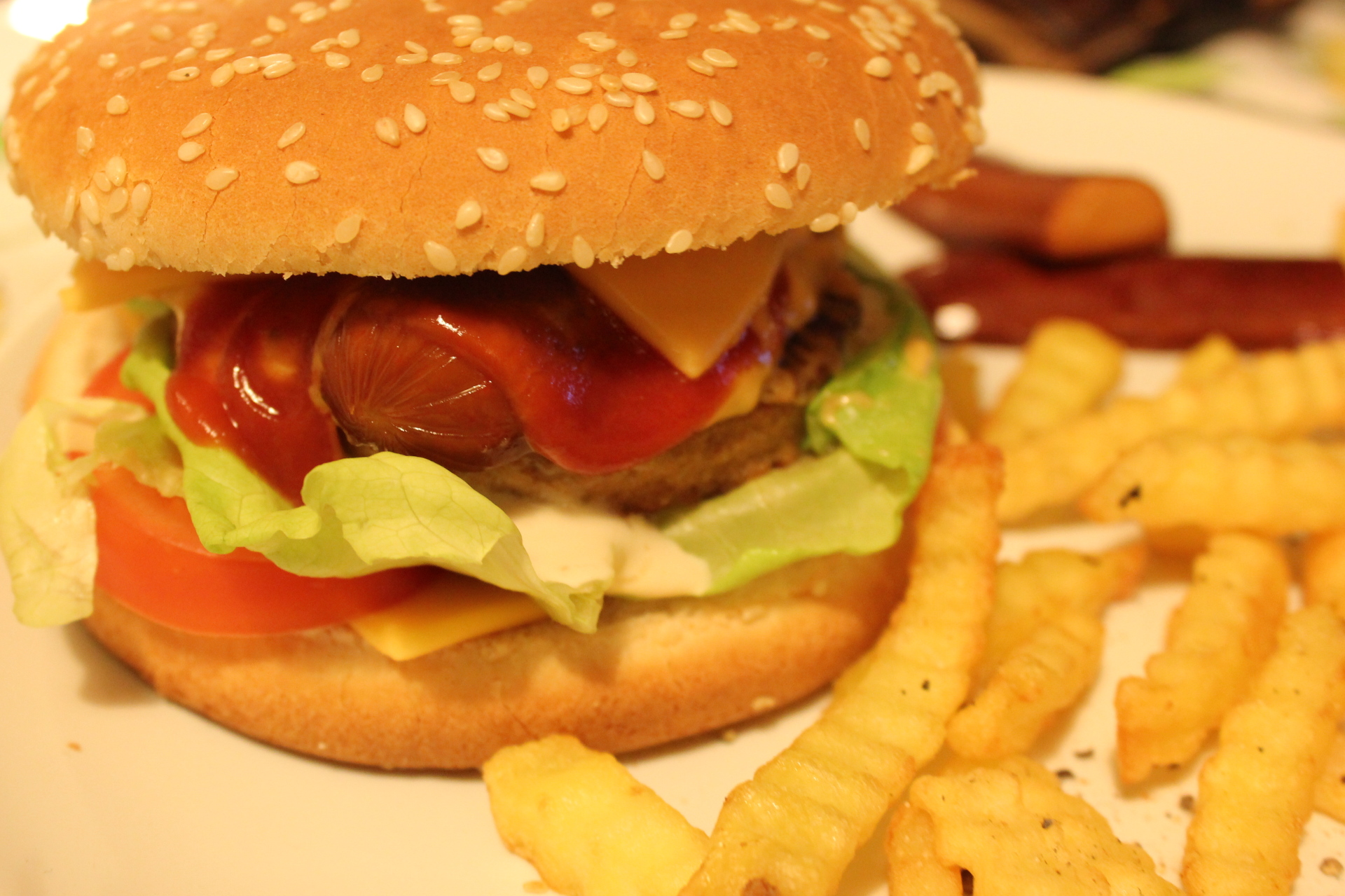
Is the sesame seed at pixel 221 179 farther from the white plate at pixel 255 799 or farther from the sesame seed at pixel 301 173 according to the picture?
the white plate at pixel 255 799

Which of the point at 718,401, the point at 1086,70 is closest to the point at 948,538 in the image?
the point at 718,401

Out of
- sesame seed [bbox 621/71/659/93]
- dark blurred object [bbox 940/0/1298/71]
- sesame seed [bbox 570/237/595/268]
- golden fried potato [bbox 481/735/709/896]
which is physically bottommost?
dark blurred object [bbox 940/0/1298/71]

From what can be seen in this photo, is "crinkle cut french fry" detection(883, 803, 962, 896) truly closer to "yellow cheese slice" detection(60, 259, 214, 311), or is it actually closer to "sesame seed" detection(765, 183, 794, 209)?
"sesame seed" detection(765, 183, 794, 209)

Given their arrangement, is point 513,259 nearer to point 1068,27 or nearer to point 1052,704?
point 1052,704

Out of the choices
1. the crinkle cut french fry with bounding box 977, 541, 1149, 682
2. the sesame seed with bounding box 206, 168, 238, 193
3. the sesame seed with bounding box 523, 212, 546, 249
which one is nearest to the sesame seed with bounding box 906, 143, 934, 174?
the sesame seed with bounding box 523, 212, 546, 249

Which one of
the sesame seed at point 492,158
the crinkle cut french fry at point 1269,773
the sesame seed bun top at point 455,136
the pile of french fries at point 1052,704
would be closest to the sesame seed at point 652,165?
the sesame seed bun top at point 455,136

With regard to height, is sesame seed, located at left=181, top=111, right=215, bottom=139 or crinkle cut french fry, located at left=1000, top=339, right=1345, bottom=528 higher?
sesame seed, located at left=181, top=111, right=215, bottom=139

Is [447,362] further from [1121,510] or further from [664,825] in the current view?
[1121,510]

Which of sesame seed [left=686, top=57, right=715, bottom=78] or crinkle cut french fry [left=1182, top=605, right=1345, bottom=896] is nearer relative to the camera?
crinkle cut french fry [left=1182, top=605, right=1345, bottom=896]
